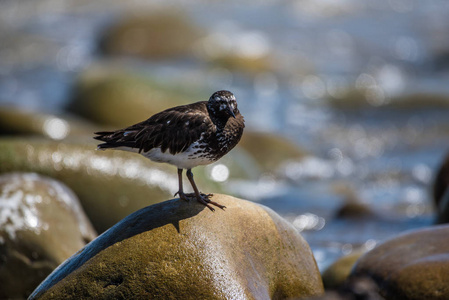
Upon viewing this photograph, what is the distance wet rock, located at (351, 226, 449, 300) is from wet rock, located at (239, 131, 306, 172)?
15.8ft

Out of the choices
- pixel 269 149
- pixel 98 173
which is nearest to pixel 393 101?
pixel 269 149

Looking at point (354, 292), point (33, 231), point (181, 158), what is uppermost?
point (181, 158)

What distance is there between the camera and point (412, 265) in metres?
4.75

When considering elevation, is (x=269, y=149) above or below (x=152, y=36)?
below

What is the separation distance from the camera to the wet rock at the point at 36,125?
932cm

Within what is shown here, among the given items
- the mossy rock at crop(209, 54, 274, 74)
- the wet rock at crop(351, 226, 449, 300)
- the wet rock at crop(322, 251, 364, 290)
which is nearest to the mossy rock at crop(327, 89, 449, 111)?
the mossy rock at crop(209, 54, 274, 74)

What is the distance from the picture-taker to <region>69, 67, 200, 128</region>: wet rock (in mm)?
10688

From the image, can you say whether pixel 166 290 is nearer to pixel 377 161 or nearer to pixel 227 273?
pixel 227 273

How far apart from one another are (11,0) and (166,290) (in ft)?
64.3

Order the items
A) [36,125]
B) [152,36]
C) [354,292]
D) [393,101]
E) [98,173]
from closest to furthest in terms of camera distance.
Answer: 1. [354,292]
2. [98,173]
3. [36,125]
4. [393,101]
5. [152,36]

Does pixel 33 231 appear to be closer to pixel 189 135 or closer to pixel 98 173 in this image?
pixel 98 173

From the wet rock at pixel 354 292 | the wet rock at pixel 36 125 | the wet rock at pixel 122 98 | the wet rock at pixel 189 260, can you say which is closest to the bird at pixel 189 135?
the wet rock at pixel 189 260

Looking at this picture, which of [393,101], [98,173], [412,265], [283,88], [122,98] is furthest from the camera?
[283,88]

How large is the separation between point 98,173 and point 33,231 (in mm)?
1652
